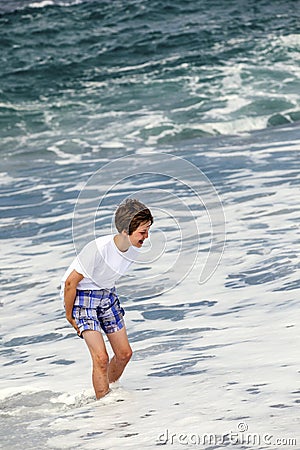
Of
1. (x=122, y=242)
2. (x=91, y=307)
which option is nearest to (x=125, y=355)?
(x=91, y=307)

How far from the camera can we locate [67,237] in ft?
31.4

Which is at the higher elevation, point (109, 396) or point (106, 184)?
point (109, 396)

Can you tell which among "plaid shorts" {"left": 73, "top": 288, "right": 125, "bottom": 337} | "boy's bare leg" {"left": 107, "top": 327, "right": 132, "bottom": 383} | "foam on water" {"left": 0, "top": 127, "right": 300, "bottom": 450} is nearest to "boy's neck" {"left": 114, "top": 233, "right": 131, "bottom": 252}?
"plaid shorts" {"left": 73, "top": 288, "right": 125, "bottom": 337}

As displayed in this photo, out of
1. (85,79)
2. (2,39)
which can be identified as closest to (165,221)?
(85,79)

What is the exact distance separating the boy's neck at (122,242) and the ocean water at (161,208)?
796 millimetres

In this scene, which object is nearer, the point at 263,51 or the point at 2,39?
the point at 263,51

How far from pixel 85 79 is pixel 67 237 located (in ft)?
38.1

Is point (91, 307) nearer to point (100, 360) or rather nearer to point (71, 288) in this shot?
point (71, 288)

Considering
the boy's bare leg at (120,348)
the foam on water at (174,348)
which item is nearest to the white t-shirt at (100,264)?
the boy's bare leg at (120,348)

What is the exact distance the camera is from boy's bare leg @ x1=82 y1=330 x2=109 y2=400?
17.0 ft

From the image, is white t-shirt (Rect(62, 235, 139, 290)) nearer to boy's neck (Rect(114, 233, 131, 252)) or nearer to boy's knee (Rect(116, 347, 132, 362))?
boy's neck (Rect(114, 233, 131, 252))

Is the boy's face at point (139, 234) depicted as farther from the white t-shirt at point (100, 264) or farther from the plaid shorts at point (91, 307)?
the plaid shorts at point (91, 307)

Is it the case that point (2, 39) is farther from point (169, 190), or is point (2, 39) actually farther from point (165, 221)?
point (165, 221)

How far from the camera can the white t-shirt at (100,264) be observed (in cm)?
512
